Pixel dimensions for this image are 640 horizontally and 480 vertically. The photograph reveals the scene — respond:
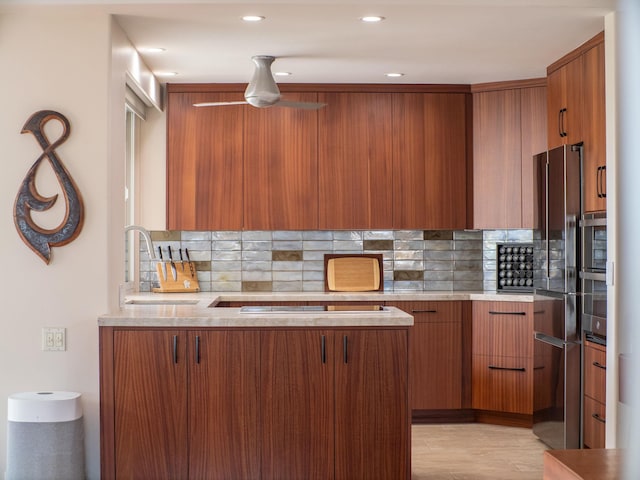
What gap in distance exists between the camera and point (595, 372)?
3975mm

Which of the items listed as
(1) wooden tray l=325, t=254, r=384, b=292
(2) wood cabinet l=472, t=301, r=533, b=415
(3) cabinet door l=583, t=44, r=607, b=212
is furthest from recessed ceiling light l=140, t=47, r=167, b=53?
(2) wood cabinet l=472, t=301, r=533, b=415

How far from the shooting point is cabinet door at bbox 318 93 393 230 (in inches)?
219

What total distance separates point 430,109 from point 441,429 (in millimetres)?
2329

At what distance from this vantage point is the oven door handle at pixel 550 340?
4272 millimetres

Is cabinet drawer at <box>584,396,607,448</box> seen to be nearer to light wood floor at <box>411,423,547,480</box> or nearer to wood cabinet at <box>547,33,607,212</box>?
light wood floor at <box>411,423,547,480</box>

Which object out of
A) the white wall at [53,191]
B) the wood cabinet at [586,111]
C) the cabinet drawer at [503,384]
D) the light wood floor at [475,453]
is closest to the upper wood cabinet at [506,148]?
the wood cabinet at [586,111]

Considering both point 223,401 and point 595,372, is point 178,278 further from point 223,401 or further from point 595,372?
point 595,372

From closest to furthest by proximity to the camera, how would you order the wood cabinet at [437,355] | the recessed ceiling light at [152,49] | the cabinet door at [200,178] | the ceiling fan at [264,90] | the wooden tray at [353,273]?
the recessed ceiling light at [152,49] < the ceiling fan at [264,90] < the wood cabinet at [437,355] < the cabinet door at [200,178] < the wooden tray at [353,273]

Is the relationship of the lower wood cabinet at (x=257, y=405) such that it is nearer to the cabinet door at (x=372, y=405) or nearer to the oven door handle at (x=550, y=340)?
the cabinet door at (x=372, y=405)

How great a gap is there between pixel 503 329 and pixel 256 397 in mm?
2407

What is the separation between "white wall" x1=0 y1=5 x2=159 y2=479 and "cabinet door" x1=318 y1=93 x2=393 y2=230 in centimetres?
225

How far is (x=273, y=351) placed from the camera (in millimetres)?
3428

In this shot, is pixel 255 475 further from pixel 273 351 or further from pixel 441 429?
pixel 441 429

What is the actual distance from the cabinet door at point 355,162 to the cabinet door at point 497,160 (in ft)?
2.15
